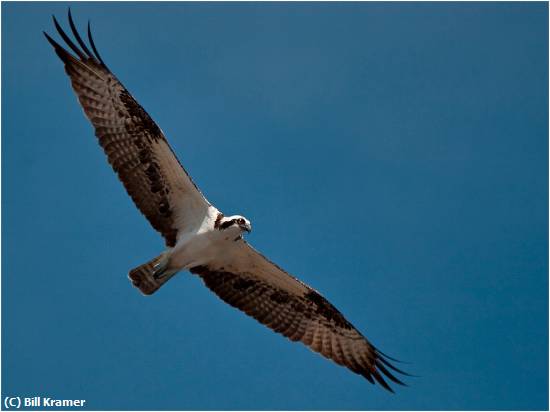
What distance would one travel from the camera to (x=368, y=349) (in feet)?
54.9

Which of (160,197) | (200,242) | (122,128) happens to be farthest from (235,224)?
(122,128)

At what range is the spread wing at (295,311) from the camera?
16344mm

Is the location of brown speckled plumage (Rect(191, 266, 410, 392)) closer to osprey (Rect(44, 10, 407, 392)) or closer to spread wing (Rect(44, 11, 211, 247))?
osprey (Rect(44, 10, 407, 392))

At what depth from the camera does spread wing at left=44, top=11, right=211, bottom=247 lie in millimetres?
15195

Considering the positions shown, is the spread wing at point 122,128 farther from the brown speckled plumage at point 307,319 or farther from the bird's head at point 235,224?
the brown speckled plumage at point 307,319

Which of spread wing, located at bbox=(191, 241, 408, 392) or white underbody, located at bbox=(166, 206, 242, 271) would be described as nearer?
white underbody, located at bbox=(166, 206, 242, 271)

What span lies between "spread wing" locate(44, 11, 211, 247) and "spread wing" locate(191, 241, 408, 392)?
5.34 ft

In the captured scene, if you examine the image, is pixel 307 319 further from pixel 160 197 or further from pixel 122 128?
pixel 122 128

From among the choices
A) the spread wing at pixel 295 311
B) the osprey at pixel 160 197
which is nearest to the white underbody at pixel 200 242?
the osprey at pixel 160 197

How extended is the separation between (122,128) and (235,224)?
7.93ft

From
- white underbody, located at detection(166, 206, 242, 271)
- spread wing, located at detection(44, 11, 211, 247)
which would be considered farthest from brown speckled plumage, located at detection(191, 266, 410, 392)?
spread wing, located at detection(44, 11, 211, 247)

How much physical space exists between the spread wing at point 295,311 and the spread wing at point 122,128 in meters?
1.63

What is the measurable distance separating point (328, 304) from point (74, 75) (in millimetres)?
5818

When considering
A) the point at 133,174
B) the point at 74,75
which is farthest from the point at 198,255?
the point at 74,75
